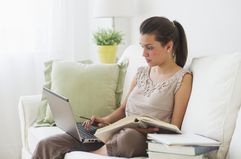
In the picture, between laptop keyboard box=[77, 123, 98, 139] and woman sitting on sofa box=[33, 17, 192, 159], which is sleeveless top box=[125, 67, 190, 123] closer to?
woman sitting on sofa box=[33, 17, 192, 159]

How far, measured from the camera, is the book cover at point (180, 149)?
1.45 m

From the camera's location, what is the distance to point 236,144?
1.54 m

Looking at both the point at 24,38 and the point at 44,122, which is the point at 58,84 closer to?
the point at 44,122

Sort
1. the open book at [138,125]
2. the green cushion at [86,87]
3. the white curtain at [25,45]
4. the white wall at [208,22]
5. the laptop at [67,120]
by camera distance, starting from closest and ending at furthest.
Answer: the open book at [138,125] → the laptop at [67,120] → the white wall at [208,22] → the green cushion at [86,87] → the white curtain at [25,45]

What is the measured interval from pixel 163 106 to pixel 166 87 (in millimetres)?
90

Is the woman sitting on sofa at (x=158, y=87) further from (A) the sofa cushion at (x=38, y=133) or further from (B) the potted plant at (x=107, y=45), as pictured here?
(B) the potted plant at (x=107, y=45)

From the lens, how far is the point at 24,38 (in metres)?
3.22

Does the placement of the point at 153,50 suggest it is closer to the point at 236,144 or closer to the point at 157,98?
the point at 157,98

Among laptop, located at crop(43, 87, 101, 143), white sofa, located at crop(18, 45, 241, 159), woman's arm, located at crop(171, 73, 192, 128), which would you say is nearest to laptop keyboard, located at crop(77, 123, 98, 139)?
laptop, located at crop(43, 87, 101, 143)

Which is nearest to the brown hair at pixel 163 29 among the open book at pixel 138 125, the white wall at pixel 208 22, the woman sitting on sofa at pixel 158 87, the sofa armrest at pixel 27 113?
the woman sitting on sofa at pixel 158 87

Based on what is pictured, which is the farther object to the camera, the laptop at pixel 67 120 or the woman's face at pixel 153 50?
the woman's face at pixel 153 50

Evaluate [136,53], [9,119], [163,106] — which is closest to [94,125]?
[163,106]

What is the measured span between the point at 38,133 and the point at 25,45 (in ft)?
3.79

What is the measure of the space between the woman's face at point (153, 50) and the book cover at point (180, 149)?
58 cm
